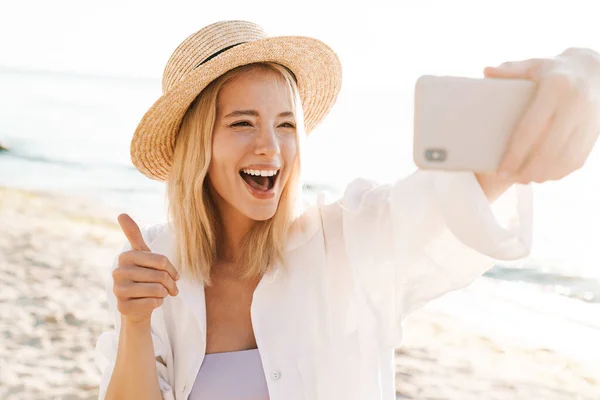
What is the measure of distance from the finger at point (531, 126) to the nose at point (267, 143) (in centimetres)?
103

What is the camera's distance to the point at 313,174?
44.6 feet

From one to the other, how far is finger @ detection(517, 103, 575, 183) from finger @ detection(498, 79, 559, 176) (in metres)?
0.01

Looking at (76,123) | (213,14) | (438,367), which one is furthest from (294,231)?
(213,14)

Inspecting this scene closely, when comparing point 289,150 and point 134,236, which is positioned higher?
point 289,150

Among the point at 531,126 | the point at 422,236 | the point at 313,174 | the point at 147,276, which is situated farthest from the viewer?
the point at 313,174

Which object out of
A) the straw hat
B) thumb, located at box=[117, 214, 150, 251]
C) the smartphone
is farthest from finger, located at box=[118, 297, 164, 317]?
the smartphone

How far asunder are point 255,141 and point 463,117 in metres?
1.05

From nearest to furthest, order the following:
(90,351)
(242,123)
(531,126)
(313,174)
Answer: (531,126)
(242,123)
(90,351)
(313,174)

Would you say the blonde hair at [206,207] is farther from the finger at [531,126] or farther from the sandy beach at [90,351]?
the sandy beach at [90,351]

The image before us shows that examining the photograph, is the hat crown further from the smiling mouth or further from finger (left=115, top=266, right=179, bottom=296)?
finger (left=115, top=266, right=179, bottom=296)

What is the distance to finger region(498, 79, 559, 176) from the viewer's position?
1018 millimetres

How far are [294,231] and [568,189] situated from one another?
1038 cm

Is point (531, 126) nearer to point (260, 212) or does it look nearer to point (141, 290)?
point (141, 290)

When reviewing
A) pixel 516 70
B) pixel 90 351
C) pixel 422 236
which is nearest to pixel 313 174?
pixel 90 351
